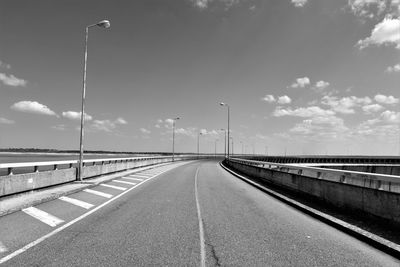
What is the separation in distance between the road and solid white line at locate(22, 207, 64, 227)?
74 mm

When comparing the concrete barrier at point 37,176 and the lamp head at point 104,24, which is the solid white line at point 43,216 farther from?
the lamp head at point 104,24

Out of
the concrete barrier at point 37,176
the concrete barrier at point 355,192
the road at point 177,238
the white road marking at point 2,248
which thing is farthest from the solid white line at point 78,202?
the concrete barrier at point 355,192

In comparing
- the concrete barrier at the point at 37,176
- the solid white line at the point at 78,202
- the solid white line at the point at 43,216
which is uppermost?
the concrete barrier at the point at 37,176

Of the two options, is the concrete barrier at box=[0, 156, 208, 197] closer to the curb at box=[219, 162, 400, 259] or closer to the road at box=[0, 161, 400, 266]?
the road at box=[0, 161, 400, 266]

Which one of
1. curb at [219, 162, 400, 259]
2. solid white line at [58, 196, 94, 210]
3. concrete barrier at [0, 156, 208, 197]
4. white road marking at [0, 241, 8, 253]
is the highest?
concrete barrier at [0, 156, 208, 197]

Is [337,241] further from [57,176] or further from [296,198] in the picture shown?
[57,176]

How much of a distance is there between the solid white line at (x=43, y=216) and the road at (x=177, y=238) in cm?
7

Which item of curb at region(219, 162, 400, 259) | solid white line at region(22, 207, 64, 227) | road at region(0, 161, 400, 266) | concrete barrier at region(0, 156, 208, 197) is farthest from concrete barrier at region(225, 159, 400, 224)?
concrete barrier at region(0, 156, 208, 197)

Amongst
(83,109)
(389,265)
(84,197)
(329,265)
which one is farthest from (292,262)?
(83,109)

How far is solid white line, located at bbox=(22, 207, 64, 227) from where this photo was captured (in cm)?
913

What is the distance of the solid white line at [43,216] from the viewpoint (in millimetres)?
9133

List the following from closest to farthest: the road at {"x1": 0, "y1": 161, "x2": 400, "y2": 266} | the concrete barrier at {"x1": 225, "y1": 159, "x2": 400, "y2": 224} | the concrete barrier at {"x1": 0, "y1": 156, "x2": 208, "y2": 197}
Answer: the road at {"x1": 0, "y1": 161, "x2": 400, "y2": 266} → the concrete barrier at {"x1": 225, "y1": 159, "x2": 400, "y2": 224} → the concrete barrier at {"x1": 0, "y1": 156, "x2": 208, "y2": 197}

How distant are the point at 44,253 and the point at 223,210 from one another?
20.7 feet

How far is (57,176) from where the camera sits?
55.3 feet
